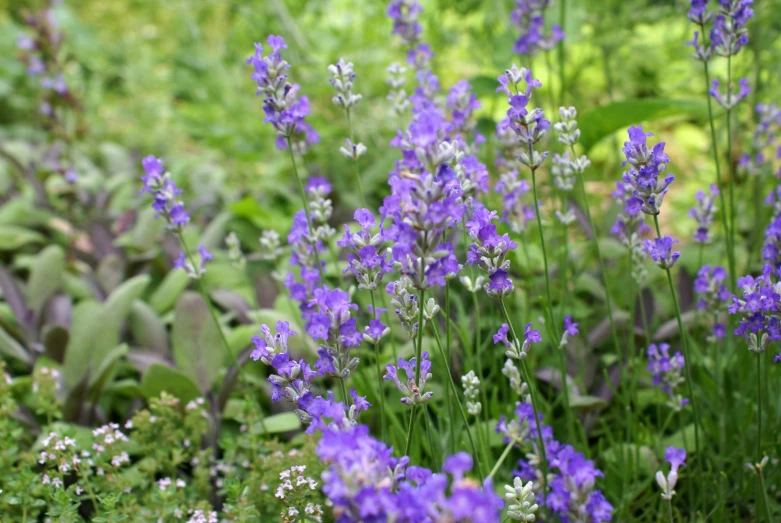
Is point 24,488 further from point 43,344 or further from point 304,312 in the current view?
point 43,344

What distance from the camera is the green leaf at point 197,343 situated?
201cm

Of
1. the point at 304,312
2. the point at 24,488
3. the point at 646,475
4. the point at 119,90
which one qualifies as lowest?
the point at 646,475

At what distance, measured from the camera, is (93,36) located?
6223 mm

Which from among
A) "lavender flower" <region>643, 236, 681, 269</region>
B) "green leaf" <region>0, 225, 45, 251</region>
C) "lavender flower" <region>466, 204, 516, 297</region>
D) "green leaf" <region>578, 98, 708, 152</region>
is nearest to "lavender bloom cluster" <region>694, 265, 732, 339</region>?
"lavender flower" <region>643, 236, 681, 269</region>

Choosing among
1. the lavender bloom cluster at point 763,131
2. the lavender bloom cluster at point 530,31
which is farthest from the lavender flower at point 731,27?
the lavender bloom cluster at point 763,131

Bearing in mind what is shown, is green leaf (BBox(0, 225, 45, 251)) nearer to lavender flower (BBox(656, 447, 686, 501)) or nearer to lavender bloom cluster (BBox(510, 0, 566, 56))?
lavender bloom cluster (BBox(510, 0, 566, 56))

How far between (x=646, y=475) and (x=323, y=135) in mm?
2157

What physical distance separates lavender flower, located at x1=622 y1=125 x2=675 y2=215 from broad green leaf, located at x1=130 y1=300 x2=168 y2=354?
162 cm

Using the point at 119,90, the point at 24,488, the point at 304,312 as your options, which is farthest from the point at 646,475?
the point at 119,90

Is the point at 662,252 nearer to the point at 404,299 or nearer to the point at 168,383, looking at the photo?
the point at 404,299

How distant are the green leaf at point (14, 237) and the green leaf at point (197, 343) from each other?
3.84 ft

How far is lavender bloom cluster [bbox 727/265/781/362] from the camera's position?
123 centimetres

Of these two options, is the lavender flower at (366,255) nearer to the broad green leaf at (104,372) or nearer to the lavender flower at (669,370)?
the lavender flower at (669,370)

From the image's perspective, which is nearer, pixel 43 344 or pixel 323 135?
pixel 43 344
